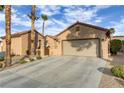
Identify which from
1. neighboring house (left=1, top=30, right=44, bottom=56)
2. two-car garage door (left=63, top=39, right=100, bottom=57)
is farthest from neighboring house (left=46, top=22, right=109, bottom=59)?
neighboring house (left=1, top=30, right=44, bottom=56)

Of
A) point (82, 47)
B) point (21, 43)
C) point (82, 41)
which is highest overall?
point (82, 41)

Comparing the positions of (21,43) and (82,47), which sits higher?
(21,43)

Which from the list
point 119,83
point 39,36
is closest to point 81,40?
point 39,36

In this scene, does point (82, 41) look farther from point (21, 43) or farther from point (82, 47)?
point (21, 43)

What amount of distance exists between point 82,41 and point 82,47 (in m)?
0.76

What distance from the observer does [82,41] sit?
961 inches

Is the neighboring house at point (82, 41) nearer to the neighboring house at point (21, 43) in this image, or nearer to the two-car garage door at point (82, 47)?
the two-car garage door at point (82, 47)

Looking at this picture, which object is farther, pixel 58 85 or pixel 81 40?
pixel 81 40

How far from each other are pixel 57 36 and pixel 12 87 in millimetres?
18045

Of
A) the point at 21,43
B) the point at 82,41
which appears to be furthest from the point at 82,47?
the point at 21,43

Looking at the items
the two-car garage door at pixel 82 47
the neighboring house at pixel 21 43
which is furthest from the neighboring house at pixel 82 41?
the neighboring house at pixel 21 43
